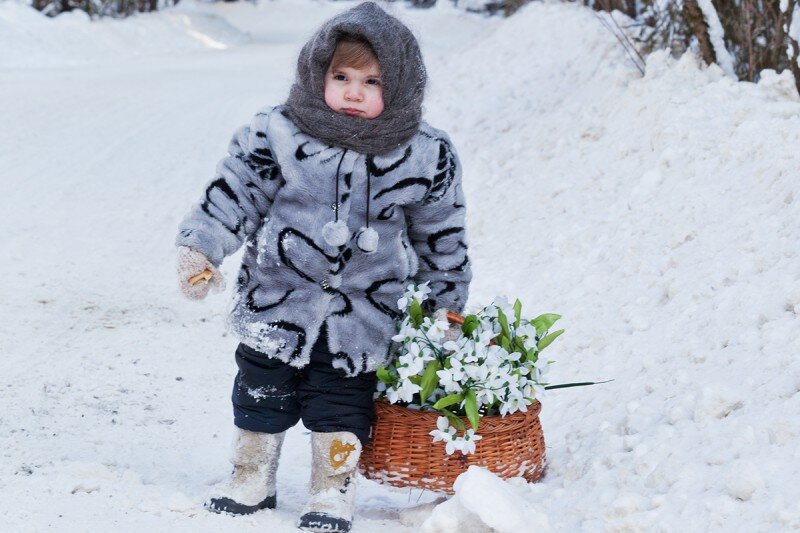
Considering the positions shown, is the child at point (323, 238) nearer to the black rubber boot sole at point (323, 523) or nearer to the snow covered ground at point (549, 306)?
the black rubber boot sole at point (323, 523)

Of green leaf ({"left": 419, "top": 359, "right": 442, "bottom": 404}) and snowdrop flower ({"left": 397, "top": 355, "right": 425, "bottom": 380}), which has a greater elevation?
snowdrop flower ({"left": 397, "top": 355, "right": 425, "bottom": 380})

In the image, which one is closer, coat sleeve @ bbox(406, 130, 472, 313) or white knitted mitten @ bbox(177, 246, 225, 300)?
white knitted mitten @ bbox(177, 246, 225, 300)

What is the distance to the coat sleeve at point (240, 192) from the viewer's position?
329 cm

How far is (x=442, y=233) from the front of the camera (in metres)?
3.46

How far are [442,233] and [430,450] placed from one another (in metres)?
0.64

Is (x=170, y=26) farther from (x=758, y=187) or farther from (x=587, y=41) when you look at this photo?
Result: (x=758, y=187)

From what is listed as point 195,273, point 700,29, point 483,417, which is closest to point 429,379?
point 483,417

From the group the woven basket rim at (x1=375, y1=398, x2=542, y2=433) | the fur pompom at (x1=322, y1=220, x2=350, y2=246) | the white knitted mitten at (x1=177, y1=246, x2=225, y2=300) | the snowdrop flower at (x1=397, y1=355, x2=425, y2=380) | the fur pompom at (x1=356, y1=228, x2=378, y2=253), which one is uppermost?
the fur pompom at (x1=322, y1=220, x2=350, y2=246)

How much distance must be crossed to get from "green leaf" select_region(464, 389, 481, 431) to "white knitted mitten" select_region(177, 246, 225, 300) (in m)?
0.74

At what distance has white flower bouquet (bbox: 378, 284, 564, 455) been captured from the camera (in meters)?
3.22

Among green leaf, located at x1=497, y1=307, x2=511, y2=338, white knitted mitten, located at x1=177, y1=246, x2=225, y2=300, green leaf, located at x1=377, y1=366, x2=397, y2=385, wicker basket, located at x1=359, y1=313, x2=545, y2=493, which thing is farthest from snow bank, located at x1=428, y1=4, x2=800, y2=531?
white knitted mitten, located at x1=177, y1=246, x2=225, y2=300

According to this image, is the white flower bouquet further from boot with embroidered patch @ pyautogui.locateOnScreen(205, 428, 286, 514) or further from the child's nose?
the child's nose

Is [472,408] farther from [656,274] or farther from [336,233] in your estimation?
[656,274]

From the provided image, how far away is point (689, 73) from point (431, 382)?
392 centimetres
